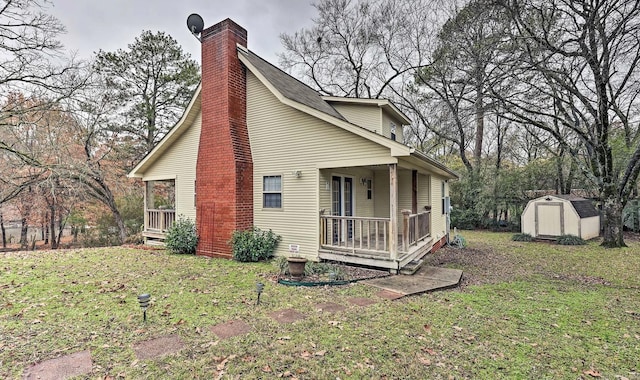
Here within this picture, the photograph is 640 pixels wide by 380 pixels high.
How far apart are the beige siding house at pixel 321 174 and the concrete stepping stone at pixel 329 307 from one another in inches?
99.7

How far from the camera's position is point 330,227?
28.2ft

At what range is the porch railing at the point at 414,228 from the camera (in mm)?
7855

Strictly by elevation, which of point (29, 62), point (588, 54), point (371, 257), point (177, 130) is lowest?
point (371, 257)

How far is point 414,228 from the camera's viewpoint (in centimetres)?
884

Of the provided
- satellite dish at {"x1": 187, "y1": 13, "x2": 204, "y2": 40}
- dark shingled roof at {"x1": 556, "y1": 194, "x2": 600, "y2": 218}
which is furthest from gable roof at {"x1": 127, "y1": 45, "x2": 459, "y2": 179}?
dark shingled roof at {"x1": 556, "y1": 194, "x2": 600, "y2": 218}

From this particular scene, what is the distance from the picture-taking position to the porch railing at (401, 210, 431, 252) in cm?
786

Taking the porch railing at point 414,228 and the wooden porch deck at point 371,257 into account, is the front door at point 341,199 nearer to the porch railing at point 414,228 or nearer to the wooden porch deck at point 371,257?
the wooden porch deck at point 371,257

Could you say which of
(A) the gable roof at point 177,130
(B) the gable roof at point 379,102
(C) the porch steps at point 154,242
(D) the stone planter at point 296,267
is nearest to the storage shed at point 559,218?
(B) the gable roof at point 379,102

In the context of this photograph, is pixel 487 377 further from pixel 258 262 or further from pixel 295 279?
pixel 258 262

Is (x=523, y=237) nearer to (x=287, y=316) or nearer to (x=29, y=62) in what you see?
(x=287, y=316)

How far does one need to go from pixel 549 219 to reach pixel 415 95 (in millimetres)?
11914

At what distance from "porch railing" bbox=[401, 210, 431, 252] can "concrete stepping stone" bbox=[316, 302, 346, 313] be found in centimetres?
306

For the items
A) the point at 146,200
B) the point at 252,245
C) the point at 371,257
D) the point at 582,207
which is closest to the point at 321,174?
the point at 371,257

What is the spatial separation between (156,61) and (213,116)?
14.1 metres
